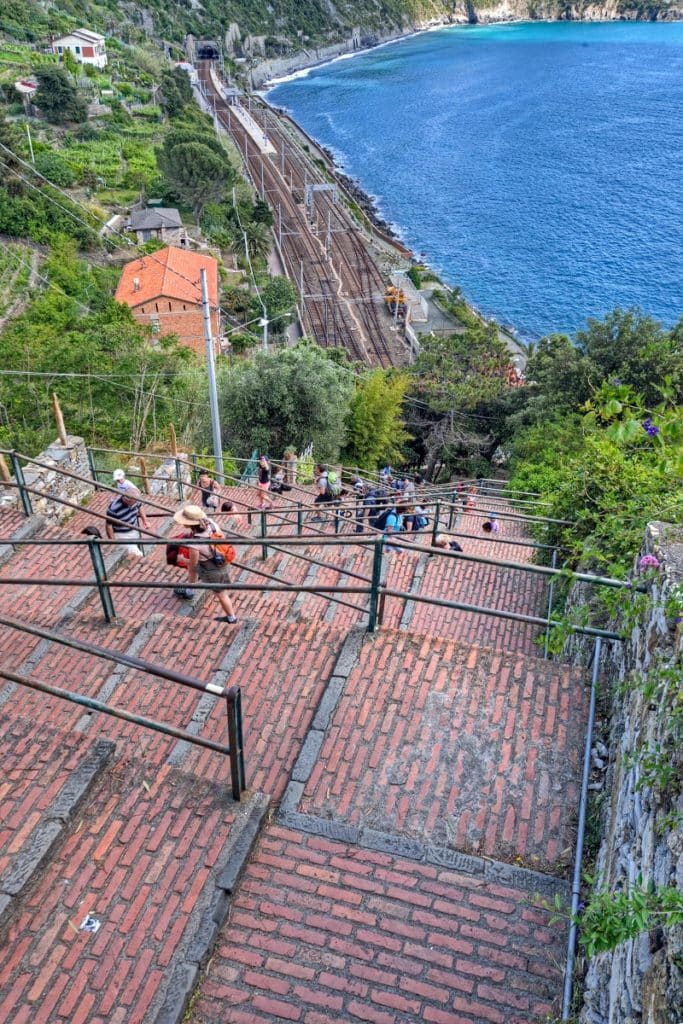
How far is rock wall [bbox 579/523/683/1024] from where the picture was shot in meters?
2.53

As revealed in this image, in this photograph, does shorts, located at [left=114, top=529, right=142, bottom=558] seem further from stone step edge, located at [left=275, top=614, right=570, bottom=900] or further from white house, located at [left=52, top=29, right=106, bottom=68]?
white house, located at [left=52, top=29, right=106, bottom=68]

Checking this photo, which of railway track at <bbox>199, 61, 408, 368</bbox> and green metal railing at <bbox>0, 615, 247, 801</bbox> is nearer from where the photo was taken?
green metal railing at <bbox>0, 615, 247, 801</bbox>

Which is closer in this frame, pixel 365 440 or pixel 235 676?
pixel 235 676

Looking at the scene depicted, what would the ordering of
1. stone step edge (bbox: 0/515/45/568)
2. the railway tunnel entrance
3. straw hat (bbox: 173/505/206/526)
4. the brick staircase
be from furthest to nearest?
the railway tunnel entrance
stone step edge (bbox: 0/515/45/568)
straw hat (bbox: 173/505/206/526)
the brick staircase

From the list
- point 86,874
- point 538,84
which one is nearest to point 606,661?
point 86,874

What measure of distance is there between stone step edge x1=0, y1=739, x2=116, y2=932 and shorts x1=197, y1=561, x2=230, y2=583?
2.51m

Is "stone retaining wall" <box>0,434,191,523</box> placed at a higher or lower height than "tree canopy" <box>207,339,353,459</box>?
higher

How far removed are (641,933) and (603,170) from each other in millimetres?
92812

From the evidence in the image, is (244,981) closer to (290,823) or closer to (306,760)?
(290,823)

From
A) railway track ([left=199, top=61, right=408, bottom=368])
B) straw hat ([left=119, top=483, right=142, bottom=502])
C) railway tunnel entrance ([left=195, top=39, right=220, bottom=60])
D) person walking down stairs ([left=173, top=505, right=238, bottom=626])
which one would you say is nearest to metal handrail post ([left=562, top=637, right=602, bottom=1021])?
person walking down stairs ([left=173, top=505, right=238, bottom=626])

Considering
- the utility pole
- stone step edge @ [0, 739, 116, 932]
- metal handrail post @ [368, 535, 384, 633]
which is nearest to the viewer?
stone step edge @ [0, 739, 116, 932]

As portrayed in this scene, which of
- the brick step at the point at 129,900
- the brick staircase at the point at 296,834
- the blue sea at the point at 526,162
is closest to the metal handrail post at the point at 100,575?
the brick staircase at the point at 296,834

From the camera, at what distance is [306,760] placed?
442 cm

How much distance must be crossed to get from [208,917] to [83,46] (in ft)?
327
